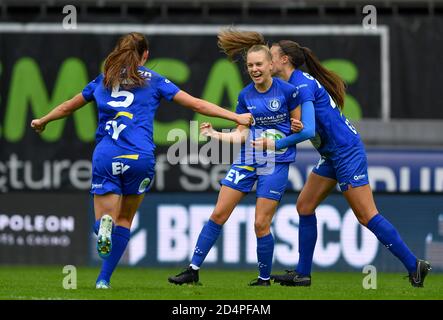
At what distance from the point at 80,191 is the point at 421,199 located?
4303 millimetres

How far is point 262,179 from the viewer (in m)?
9.16

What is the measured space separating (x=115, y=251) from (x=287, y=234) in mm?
5483

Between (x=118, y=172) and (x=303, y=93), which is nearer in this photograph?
(x=118, y=172)

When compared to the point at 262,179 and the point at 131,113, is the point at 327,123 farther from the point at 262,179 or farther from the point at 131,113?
the point at 131,113

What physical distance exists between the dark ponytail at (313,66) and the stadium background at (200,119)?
440cm

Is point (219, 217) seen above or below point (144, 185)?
below

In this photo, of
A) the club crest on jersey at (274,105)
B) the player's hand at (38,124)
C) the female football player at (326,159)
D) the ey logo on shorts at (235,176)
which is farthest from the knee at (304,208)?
the player's hand at (38,124)

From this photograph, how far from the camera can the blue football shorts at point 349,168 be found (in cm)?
927

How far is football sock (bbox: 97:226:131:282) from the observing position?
8.66m
